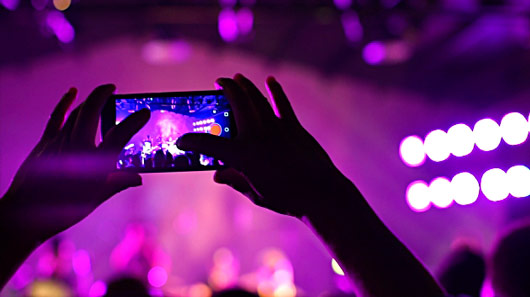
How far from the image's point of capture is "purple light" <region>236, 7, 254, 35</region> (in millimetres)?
5123

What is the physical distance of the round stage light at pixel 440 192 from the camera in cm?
713

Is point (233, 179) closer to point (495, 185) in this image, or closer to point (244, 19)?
point (244, 19)

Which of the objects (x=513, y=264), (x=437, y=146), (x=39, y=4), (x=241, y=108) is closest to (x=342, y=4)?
(x=39, y=4)

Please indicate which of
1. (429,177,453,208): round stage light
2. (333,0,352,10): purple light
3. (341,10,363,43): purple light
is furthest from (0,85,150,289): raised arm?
(429,177,453,208): round stage light

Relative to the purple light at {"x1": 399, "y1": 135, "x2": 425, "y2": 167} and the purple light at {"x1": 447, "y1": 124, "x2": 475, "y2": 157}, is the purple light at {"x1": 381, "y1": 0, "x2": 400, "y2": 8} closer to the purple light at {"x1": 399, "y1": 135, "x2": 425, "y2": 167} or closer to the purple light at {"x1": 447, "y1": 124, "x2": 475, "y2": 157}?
the purple light at {"x1": 447, "y1": 124, "x2": 475, "y2": 157}

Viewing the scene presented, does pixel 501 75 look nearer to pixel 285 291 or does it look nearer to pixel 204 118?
pixel 285 291

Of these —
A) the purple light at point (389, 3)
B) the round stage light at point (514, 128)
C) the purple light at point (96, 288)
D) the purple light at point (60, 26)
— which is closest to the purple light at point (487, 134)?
the round stage light at point (514, 128)

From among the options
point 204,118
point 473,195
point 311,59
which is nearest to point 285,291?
point 473,195

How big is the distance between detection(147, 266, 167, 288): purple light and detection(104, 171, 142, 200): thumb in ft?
19.9

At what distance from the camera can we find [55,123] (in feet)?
2.73

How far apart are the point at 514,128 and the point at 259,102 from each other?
236 inches

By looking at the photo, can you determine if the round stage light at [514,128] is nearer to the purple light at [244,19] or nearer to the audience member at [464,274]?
the purple light at [244,19]

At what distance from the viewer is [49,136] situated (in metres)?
0.81

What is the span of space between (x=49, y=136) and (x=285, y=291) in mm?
7225
